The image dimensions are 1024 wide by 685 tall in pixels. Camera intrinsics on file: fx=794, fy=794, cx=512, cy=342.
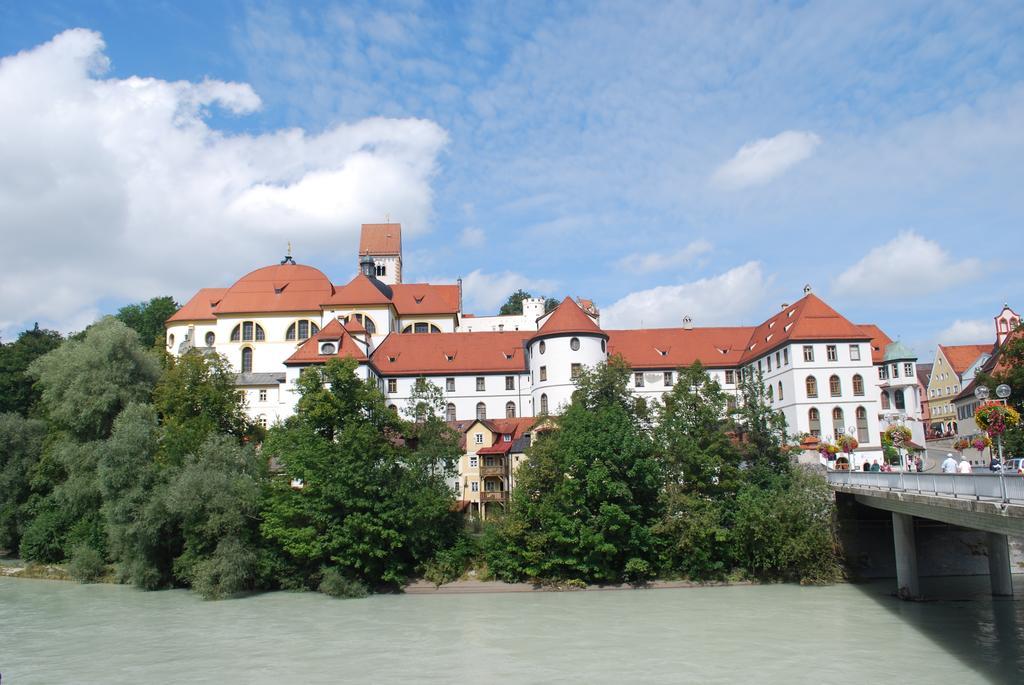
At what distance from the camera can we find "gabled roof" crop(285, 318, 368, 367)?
46781mm

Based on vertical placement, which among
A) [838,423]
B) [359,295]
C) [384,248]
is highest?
[384,248]

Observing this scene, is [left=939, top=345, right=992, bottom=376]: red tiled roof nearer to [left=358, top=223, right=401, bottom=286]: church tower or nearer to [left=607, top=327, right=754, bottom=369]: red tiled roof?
[left=607, top=327, right=754, bottom=369]: red tiled roof

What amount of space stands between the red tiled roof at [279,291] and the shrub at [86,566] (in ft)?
77.1

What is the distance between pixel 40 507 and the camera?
135 ft

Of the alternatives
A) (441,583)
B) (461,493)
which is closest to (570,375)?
(461,493)

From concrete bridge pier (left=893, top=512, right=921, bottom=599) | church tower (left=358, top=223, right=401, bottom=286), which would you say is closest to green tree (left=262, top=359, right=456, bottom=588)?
concrete bridge pier (left=893, top=512, right=921, bottom=599)

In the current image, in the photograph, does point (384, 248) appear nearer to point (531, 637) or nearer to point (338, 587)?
point (338, 587)

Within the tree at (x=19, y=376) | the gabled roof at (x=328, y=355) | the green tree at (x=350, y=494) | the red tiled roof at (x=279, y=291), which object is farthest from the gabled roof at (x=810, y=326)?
the tree at (x=19, y=376)

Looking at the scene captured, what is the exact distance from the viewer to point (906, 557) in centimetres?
2797

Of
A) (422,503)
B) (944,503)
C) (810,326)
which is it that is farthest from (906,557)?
(810,326)

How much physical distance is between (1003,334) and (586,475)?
58.0m

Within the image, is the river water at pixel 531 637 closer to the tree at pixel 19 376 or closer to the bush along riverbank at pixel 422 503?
the bush along riverbank at pixel 422 503

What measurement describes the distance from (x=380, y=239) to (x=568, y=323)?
157ft

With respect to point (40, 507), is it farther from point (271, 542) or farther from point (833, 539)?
point (833, 539)
